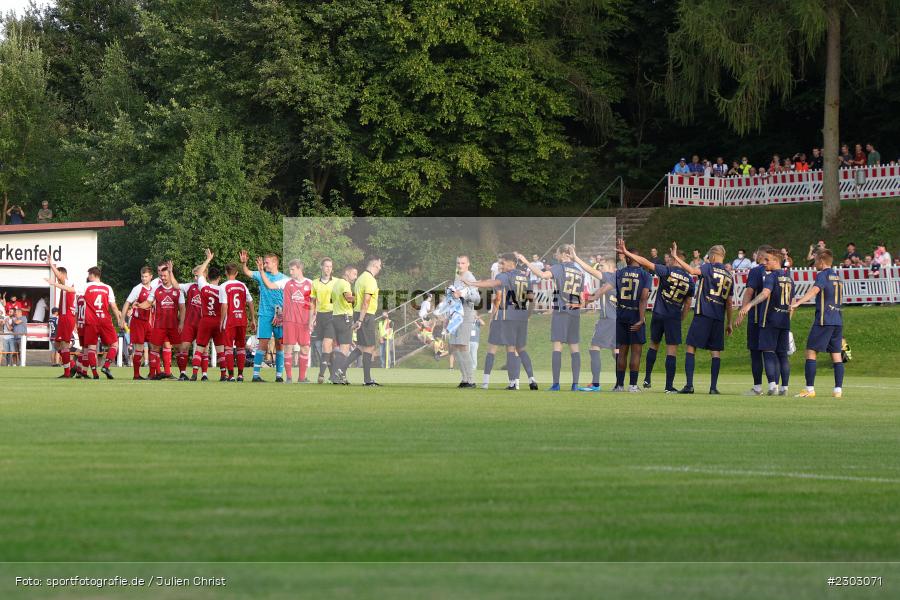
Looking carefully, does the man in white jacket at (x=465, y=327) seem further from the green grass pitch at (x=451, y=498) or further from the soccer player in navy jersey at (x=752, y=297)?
the green grass pitch at (x=451, y=498)

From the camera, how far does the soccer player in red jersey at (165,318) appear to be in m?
25.5

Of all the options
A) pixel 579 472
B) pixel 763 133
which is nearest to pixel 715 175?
pixel 763 133

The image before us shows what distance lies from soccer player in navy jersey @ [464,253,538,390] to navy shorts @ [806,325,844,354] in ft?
15.0

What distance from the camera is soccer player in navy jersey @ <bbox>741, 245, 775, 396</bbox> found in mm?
21984

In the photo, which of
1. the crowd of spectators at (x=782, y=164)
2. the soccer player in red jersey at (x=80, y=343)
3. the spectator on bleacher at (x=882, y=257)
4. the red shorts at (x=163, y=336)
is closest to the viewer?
the soccer player in red jersey at (x=80, y=343)

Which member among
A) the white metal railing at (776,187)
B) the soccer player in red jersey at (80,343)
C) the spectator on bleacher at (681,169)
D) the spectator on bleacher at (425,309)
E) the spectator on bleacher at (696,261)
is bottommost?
the soccer player in red jersey at (80,343)

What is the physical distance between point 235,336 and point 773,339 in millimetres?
9506

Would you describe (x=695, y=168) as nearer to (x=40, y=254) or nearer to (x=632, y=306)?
(x=40, y=254)

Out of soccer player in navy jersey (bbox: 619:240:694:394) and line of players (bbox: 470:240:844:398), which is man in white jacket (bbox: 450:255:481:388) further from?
soccer player in navy jersey (bbox: 619:240:694:394)

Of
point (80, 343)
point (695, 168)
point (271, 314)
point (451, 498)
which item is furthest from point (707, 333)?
point (695, 168)

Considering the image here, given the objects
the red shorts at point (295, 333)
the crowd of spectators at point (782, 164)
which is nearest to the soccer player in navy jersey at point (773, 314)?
the red shorts at point (295, 333)

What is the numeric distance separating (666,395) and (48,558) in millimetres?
16712

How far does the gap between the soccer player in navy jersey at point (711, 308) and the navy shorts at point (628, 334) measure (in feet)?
2.51

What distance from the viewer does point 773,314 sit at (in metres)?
22.0
